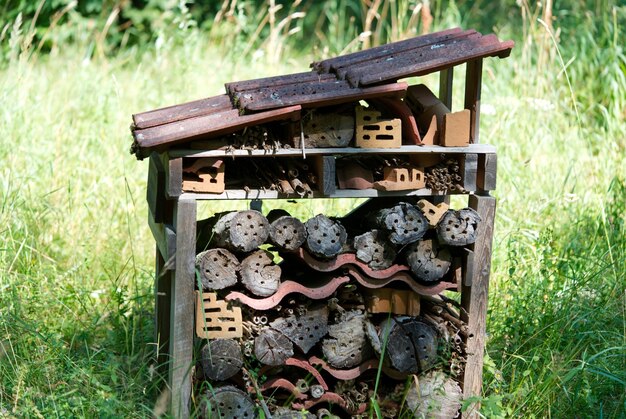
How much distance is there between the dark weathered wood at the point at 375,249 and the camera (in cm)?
352

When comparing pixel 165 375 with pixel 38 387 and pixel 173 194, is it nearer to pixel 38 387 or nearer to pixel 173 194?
pixel 38 387

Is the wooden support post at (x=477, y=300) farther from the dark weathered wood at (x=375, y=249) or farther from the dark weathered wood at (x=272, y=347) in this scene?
the dark weathered wood at (x=272, y=347)

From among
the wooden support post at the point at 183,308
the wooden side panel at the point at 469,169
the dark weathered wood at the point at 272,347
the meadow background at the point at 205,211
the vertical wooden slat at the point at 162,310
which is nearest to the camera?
the wooden support post at the point at 183,308

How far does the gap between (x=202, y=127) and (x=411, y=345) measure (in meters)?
1.25

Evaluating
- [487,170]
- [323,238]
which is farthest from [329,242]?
[487,170]

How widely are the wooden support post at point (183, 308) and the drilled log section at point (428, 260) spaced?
2.94 feet

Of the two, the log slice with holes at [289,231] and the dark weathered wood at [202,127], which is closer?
the dark weathered wood at [202,127]

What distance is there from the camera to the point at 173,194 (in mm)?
3273

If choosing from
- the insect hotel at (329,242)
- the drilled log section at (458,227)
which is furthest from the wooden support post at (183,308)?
the drilled log section at (458,227)

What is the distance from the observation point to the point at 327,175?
339cm

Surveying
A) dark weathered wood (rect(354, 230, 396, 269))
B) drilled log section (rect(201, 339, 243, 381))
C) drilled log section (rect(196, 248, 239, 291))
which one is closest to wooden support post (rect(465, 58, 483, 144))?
dark weathered wood (rect(354, 230, 396, 269))

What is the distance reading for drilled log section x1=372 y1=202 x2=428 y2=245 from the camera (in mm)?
3453

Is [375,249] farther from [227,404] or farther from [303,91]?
[227,404]

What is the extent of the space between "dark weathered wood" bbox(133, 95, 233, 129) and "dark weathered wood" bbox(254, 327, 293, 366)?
2.95ft
